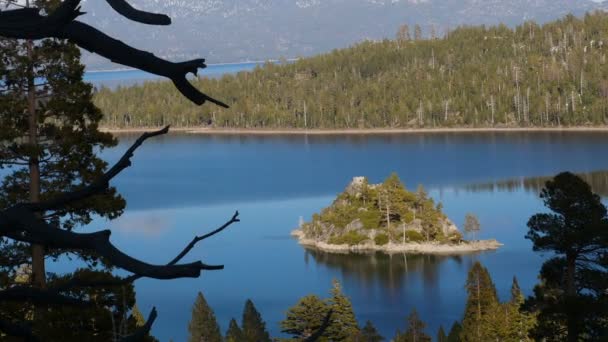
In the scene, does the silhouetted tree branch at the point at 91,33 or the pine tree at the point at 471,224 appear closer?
the silhouetted tree branch at the point at 91,33

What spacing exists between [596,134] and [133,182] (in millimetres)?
47838

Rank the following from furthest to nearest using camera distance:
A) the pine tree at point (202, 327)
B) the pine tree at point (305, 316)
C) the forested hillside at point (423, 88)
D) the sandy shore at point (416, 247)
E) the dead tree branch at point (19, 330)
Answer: the forested hillside at point (423, 88) < the sandy shore at point (416, 247) < the pine tree at point (305, 316) < the pine tree at point (202, 327) < the dead tree branch at point (19, 330)

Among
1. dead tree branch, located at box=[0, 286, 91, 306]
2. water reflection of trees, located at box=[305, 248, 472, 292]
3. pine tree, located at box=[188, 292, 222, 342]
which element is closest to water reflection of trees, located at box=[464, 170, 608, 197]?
water reflection of trees, located at box=[305, 248, 472, 292]

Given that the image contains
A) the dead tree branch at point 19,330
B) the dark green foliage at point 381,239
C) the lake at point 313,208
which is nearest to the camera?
the dead tree branch at point 19,330

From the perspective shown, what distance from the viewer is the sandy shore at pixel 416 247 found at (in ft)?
144

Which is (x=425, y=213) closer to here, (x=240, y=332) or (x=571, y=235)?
(x=240, y=332)

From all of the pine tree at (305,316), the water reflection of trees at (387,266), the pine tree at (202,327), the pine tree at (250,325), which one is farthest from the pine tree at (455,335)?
the water reflection of trees at (387,266)

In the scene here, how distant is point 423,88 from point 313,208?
7101 cm

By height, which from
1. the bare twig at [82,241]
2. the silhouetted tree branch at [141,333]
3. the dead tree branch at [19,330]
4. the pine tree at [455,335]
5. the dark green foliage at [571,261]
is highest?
the bare twig at [82,241]

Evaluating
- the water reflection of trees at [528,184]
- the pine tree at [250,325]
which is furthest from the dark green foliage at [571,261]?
the water reflection of trees at [528,184]

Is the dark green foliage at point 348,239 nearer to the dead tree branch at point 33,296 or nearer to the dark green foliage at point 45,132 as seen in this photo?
the dark green foliage at point 45,132

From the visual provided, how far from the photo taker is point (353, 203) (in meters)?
50.2

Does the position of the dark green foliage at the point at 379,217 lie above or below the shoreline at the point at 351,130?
below

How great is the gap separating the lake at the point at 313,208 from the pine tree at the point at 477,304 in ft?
23.7
